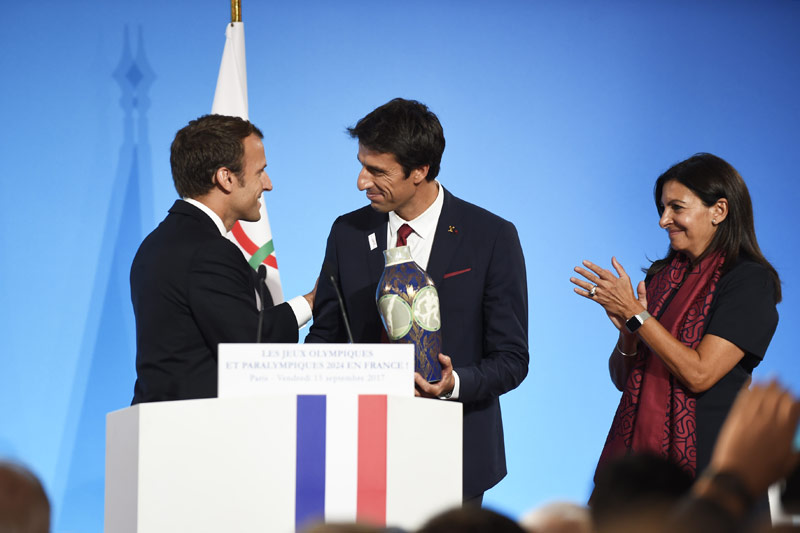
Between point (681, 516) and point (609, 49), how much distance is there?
4.05 m

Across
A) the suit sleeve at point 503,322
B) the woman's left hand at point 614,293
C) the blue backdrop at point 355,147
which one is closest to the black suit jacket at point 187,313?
the suit sleeve at point 503,322

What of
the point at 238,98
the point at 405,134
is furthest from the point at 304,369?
the point at 238,98

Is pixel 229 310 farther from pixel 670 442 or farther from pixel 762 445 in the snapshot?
pixel 762 445

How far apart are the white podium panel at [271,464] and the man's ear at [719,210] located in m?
1.19

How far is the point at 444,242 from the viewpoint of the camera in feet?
8.38

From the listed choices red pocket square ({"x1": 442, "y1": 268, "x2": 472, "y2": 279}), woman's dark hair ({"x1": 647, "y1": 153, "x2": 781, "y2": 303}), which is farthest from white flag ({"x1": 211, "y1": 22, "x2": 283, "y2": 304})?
woman's dark hair ({"x1": 647, "y1": 153, "x2": 781, "y2": 303})

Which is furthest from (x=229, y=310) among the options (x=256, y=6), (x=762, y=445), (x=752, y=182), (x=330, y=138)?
(x=752, y=182)

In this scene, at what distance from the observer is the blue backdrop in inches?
166

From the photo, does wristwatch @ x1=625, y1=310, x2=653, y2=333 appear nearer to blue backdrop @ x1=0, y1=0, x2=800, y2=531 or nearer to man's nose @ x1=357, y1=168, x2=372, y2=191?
man's nose @ x1=357, y1=168, x2=372, y2=191

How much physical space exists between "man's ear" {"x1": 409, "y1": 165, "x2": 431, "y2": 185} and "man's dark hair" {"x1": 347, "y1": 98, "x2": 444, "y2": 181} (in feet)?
0.04

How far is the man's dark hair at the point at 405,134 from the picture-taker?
257 centimetres

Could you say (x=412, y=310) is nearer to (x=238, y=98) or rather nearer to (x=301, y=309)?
(x=301, y=309)

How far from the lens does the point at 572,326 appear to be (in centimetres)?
449

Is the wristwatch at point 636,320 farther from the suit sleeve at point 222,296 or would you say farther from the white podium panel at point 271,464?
the suit sleeve at point 222,296
